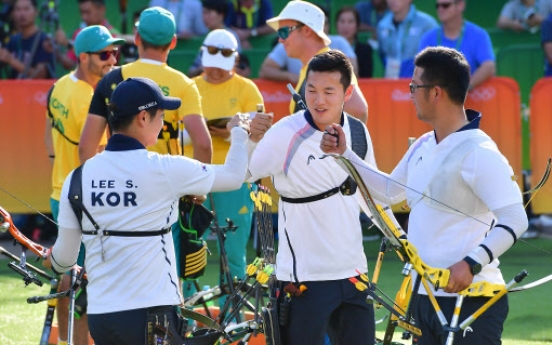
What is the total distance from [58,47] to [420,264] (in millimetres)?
10025

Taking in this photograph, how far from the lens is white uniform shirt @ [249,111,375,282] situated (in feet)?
18.4

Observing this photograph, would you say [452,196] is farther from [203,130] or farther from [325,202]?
[203,130]

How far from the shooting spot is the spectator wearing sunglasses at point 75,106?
297 inches

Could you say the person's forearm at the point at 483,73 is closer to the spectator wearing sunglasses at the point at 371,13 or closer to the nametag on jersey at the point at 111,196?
the spectator wearing sunglasses at the point at 371,13

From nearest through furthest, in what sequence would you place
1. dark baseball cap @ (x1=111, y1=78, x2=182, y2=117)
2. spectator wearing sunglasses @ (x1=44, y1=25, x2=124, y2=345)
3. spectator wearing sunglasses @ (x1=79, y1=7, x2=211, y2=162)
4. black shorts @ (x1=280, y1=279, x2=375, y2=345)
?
dark baseball cap @ (x1=111, y1=78, x2=182, y2=117) → black shorts @ (x1=280, y1=279, x2=375, y2=345) → spectator wearing sunglasses @ (x1=79, y1=7, x2=211, y2=162) → spectator wearing sunglasses @ (x1=44, y1=25, x2=124, y2=345)

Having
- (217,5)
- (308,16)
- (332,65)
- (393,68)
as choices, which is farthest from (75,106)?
(217,5)

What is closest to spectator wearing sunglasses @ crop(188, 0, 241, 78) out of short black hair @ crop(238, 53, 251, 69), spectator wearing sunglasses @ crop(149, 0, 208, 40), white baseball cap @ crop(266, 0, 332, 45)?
spectator wearing sunglasses @ crop(149, 0, 208, 40)

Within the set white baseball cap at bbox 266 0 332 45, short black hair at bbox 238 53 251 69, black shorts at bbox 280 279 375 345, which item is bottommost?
black shorts at bbox 280 279 375 345

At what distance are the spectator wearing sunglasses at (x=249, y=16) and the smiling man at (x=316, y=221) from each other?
341 inches

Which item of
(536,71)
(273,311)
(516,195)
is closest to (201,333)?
(273,311)

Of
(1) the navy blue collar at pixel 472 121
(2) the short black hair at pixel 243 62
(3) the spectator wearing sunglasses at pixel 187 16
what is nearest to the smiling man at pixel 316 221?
(1) the navy blue collar at pixel 472 121

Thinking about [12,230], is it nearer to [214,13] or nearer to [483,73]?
[483,73]

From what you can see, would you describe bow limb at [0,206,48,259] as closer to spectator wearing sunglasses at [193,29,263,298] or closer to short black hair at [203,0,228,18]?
spectator wearing sunglasses at [193,29,263,298]

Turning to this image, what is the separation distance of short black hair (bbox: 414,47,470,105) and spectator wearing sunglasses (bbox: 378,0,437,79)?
24.8ft
